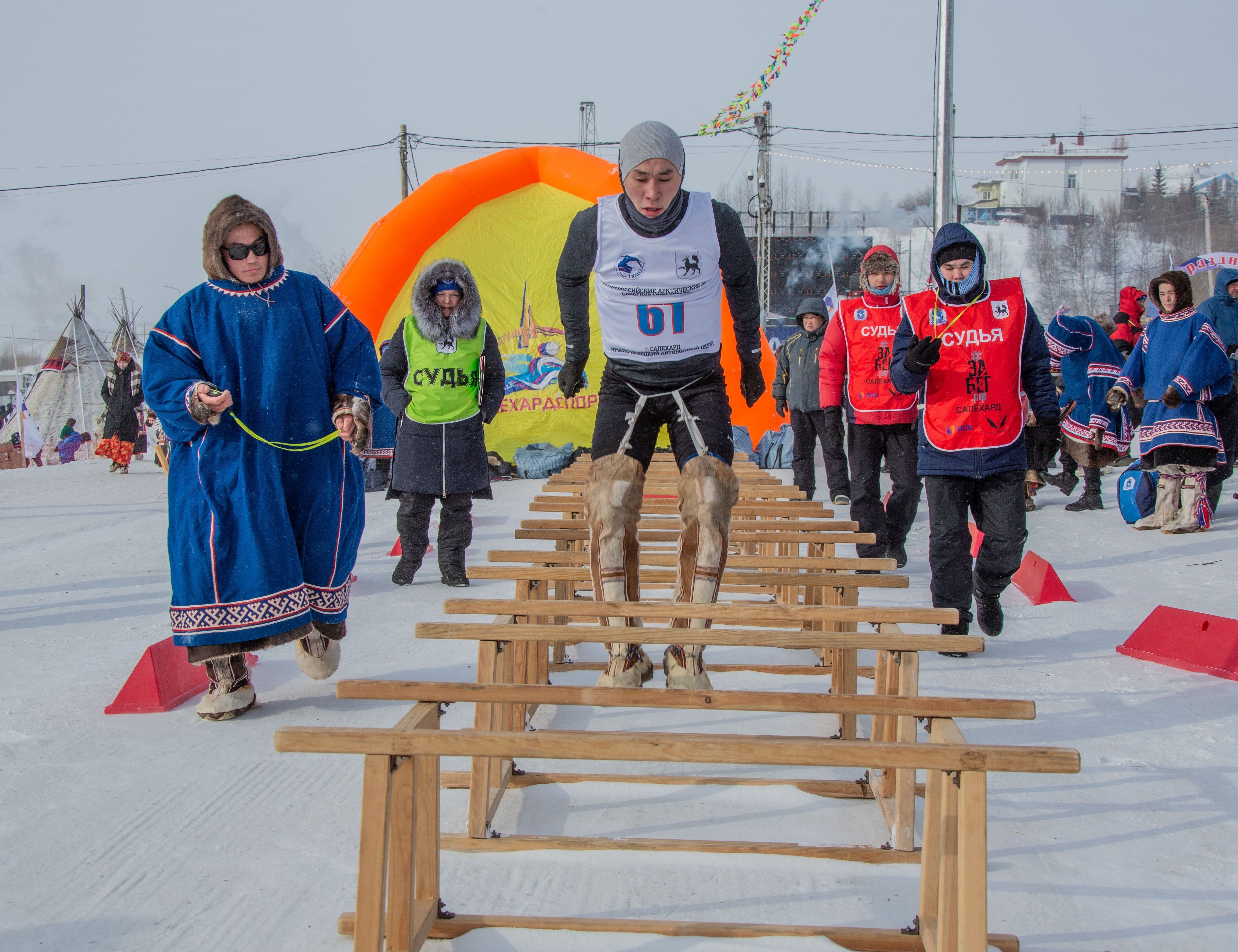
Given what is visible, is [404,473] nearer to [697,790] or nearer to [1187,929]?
[697,790]

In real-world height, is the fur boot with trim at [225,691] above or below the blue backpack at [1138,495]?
below

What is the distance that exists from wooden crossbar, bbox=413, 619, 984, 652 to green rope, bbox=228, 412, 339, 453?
4.20 ft

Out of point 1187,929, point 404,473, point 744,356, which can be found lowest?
point 1187,929

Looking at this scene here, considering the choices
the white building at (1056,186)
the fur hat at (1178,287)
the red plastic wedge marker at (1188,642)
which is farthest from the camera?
the white building at (1056,186)

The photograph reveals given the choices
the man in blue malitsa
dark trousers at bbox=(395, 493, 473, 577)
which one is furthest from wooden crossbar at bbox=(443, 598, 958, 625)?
dark trousers at bbox=(395, 493, 473, 577)

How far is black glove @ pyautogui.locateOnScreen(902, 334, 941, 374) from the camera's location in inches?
168

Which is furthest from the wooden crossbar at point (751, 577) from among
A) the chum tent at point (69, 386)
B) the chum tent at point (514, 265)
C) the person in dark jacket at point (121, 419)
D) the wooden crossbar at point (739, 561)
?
the chum tent at point (69, 386)

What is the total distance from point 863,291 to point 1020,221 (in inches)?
2507

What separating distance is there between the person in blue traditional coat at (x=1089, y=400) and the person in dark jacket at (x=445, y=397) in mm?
5883

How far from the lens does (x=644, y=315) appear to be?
10.9ft

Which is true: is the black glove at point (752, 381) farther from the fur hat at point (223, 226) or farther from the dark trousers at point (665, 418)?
the fur hat at point (223, 226)

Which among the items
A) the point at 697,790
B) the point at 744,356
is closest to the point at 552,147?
the point at 744,356

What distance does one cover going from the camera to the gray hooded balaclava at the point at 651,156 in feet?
10.4

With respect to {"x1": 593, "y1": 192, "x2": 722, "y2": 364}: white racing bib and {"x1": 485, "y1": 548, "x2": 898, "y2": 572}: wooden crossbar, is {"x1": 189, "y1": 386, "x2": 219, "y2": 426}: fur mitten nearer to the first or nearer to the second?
{"x1": 485, "y1": 548, "x2": 898, "y2": 572}: wooden crossbar
